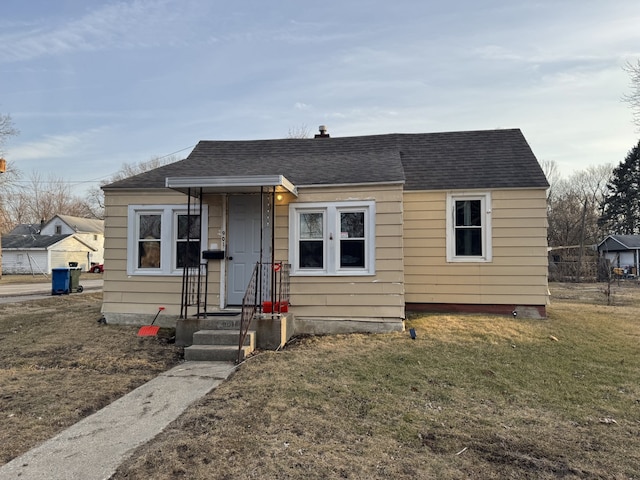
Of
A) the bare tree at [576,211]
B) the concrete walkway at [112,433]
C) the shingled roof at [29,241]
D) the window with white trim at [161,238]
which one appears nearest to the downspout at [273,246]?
the window with white trim at [161,238]

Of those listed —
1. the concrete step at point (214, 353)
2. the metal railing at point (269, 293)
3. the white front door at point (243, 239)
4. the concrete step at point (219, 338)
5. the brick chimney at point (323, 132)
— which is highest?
the brick chimney at point (323, 132)

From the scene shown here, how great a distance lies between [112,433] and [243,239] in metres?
4.75

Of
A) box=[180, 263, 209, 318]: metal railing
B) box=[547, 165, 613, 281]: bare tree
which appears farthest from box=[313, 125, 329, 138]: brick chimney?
box=[547, 165, 613, 281]: bare tree

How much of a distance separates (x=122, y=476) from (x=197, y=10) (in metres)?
9.61

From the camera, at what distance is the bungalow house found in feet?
24.2

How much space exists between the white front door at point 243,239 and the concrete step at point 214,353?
2031 mm

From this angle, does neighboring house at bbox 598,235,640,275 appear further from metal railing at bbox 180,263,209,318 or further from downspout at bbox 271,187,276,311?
metal railing at bbox 180,263,209,318

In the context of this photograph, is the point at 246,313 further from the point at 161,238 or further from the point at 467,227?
the point at 467,227

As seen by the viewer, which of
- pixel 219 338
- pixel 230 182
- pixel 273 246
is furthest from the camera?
pixel 273 246

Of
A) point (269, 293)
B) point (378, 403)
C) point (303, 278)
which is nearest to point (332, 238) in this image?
point (303, 278)

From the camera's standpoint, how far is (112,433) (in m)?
A: 3.57

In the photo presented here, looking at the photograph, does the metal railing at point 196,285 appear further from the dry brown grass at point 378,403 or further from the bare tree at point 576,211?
the bare tree at point 576,211

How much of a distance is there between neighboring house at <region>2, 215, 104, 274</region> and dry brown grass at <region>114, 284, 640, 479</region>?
3538 centimetres

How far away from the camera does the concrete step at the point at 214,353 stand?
5895mm
